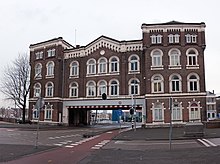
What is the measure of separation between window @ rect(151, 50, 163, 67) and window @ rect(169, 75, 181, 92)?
2.82 meters

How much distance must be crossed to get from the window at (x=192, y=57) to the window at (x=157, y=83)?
15.3ft

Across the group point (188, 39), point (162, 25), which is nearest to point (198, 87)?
point (188, 39)

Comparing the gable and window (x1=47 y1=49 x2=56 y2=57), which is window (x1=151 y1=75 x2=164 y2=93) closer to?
the gable

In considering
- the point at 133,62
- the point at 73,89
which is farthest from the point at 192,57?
the point at 73,89

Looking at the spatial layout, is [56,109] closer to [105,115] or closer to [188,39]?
[188,39]

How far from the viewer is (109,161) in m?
12.1

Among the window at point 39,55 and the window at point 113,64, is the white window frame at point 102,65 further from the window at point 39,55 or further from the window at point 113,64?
the window at point 39,55

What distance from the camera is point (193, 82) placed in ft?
133

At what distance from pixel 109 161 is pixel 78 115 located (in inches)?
1662

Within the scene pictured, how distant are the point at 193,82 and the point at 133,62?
9721 mm

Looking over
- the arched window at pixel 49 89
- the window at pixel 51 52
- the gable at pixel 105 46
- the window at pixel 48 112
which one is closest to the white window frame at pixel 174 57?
the gable at pixel 105 46

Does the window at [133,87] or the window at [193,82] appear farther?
the window at [133,87]

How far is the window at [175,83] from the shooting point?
4062 centimetres

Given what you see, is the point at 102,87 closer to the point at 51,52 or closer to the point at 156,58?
the point at 156,58
